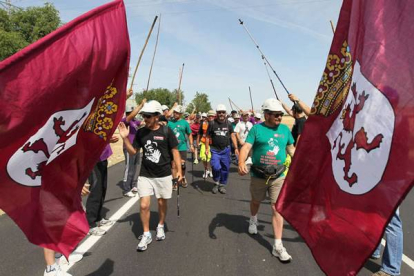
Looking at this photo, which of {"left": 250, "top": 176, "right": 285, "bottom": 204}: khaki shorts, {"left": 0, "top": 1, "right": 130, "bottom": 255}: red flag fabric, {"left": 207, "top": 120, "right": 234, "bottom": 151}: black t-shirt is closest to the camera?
{"left": 0, "top": 1, "right": 130, "bottom": 255}: red flag fabric

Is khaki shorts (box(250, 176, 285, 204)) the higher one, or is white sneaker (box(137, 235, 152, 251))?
khaki shorts (box(250, 176, 285, 204))

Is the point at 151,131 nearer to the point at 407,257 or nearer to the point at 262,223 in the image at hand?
the point at 262,223

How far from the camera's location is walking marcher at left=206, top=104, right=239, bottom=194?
24.2ft

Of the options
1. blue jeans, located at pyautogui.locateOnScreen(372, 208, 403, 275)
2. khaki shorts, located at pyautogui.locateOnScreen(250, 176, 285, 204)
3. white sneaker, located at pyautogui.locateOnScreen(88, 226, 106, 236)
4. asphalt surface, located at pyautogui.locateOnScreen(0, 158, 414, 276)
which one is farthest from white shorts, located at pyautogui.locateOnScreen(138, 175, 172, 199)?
blue jeans, located at pyautogui.locateOnScreen(372, 208, 403, 275)

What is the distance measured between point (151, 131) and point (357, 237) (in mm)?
3204

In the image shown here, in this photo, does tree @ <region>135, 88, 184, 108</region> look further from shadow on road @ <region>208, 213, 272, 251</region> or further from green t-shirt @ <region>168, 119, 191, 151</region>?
shadow on road @ <region>208, 213, 272, 251</region>

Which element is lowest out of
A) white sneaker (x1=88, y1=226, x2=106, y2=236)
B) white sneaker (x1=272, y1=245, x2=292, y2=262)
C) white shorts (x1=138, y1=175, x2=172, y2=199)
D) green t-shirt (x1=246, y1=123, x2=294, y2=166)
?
white sneaker (x1=88, y1=226, x2=106, y2=236)

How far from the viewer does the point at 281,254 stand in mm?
3746

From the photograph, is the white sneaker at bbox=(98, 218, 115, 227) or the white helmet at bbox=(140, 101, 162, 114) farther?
the white sneaker at bbox=(98, 218, 115, 227)

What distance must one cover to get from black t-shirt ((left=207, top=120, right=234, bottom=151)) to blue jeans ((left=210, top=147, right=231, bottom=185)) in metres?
0.14

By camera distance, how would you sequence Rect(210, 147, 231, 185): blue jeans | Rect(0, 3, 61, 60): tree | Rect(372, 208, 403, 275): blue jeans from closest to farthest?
Rect(372, 208, 403, 275): blue jeans, Rect(210, 147, 231, 185): blue jeans, Rect(0, 3, 61, 60): tree

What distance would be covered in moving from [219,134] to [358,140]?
18.9ft

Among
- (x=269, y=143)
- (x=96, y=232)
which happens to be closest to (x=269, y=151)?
(x=269, y=143)

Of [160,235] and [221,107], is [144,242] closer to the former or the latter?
[160,235]
